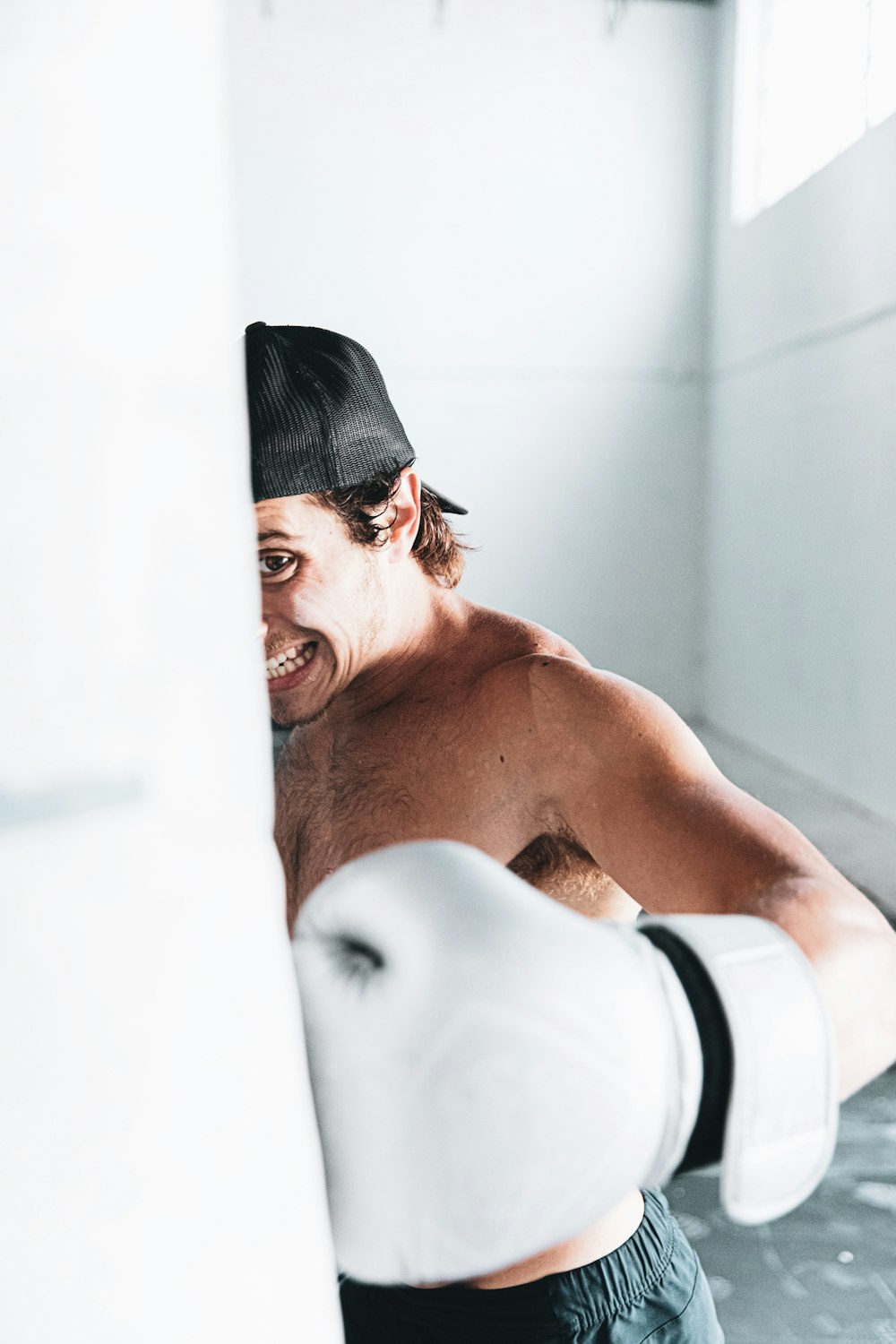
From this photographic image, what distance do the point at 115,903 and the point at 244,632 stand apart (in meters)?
0.10

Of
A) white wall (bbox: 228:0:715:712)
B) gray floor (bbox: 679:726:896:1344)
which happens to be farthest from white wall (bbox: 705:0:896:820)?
gray floor (bbox: 679:726:896:1344)

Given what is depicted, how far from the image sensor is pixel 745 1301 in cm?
166

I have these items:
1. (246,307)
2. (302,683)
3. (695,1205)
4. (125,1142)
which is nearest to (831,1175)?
(695,1205)

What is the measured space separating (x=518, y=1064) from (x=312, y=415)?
33.8 inches

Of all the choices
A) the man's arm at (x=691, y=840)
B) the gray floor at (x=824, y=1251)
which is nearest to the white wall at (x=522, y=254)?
the gray floor at (x=824, y=1251)

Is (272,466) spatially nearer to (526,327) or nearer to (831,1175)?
(831,1175)

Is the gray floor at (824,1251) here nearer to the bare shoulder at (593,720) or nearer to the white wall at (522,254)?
the bare shoulder at (593,720)

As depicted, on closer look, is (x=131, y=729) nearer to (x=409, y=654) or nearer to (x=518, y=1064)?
(x=518, y=1064)

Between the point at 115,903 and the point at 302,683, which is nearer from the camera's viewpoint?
the point at 115,903

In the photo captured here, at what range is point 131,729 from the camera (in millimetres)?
324

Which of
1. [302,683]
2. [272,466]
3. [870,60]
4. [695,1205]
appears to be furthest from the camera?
[870,60]

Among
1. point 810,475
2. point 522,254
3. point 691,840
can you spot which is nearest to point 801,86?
point 522,254

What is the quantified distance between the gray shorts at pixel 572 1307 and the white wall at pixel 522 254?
14.4 feet

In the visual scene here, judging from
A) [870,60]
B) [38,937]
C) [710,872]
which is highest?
[870,60]
